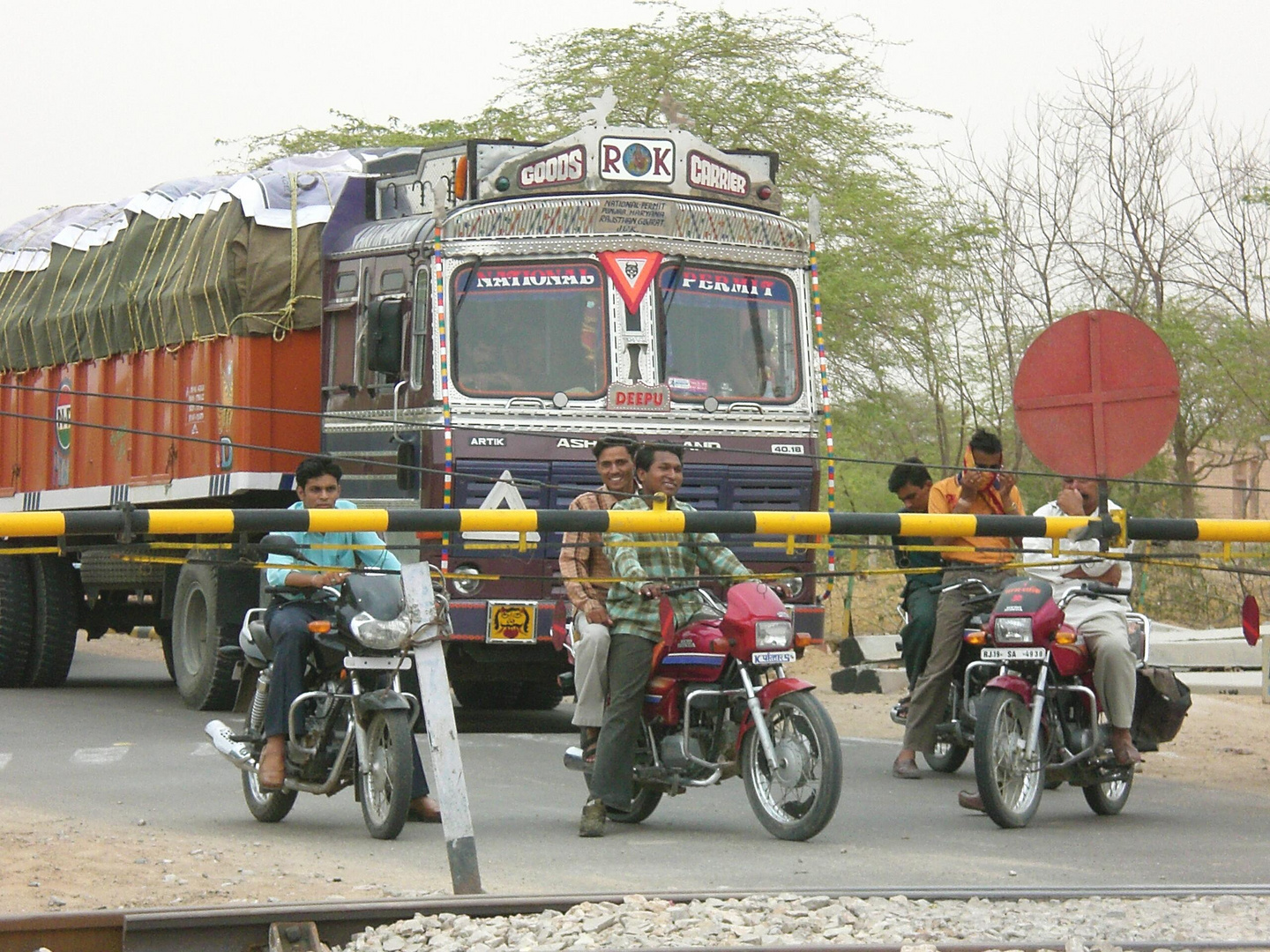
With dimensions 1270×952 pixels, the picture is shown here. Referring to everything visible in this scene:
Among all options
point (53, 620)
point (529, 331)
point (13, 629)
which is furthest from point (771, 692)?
point (13, 629)

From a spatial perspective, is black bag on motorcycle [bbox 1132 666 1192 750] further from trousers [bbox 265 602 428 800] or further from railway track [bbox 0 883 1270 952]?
railway track [bbox 0 883 1270 952]

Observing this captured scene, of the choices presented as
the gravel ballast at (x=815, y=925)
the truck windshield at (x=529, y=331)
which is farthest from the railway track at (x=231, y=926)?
the truck windshield at (x=529, y=331)

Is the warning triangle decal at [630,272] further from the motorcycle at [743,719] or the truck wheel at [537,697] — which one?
the motorcycle at [743,719]

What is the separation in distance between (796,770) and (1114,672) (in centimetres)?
178

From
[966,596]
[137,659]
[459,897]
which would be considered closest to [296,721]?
[459,897]

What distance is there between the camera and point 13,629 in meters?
16.9

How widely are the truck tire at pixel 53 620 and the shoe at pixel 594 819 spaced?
9.97m

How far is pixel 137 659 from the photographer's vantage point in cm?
2227

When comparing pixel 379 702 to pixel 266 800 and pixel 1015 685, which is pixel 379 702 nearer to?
pixel 266 800

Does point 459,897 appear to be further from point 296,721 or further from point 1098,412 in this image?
point 1098,412

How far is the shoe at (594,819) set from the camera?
8023 mm

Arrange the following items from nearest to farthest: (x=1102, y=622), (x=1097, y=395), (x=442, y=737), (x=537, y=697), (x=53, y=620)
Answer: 1. (x=442, y=737)
2. (x=1097, y=395)
3. (x=1102, y=622)
4. (x=537, y=697)
5. (x=53, y=620)

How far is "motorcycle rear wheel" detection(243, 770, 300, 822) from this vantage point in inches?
329

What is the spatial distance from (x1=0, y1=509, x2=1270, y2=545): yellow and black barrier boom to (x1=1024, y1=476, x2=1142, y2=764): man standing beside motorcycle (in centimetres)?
91
